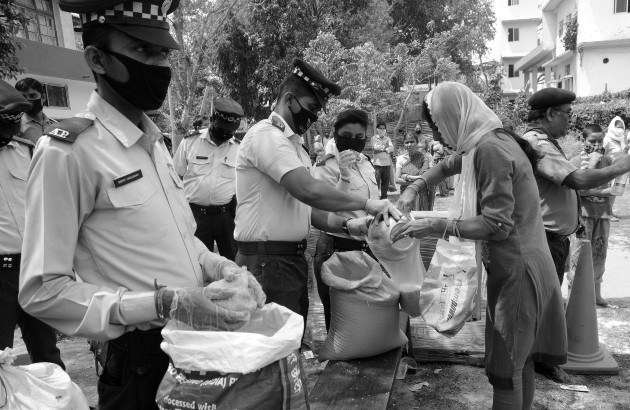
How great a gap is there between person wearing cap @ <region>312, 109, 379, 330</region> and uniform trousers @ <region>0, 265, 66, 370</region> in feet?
6.36

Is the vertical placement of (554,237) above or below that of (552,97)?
below

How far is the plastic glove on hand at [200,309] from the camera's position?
129 centimetres

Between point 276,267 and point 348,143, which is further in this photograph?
point 348,143

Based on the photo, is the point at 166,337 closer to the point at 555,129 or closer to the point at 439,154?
the point at 555,129

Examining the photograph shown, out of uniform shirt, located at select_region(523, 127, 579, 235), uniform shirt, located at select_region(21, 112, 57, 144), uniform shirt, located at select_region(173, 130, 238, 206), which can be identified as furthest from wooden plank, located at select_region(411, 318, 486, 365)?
uniform shirt, located at select_region(21, 112, 57, 144)

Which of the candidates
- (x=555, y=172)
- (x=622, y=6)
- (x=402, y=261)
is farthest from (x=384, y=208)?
(x=622, y=6)

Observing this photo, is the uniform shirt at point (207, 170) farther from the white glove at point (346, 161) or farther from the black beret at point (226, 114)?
the white glove at point (346, 161)

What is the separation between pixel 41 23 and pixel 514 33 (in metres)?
37.9

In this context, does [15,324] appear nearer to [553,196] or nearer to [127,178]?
[127,178]

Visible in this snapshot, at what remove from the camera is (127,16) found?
143 cm

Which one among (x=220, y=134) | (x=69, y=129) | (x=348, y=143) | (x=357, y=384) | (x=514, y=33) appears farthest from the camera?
(x=514, y=33)

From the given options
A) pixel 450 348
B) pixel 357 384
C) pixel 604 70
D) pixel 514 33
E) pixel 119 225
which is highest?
pixel 514 33

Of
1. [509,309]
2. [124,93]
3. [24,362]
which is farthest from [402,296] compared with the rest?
[24,362]

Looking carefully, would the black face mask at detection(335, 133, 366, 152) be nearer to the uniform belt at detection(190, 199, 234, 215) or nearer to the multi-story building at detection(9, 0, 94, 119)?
the uniform belt at detection(190, 199, 234, 215)
